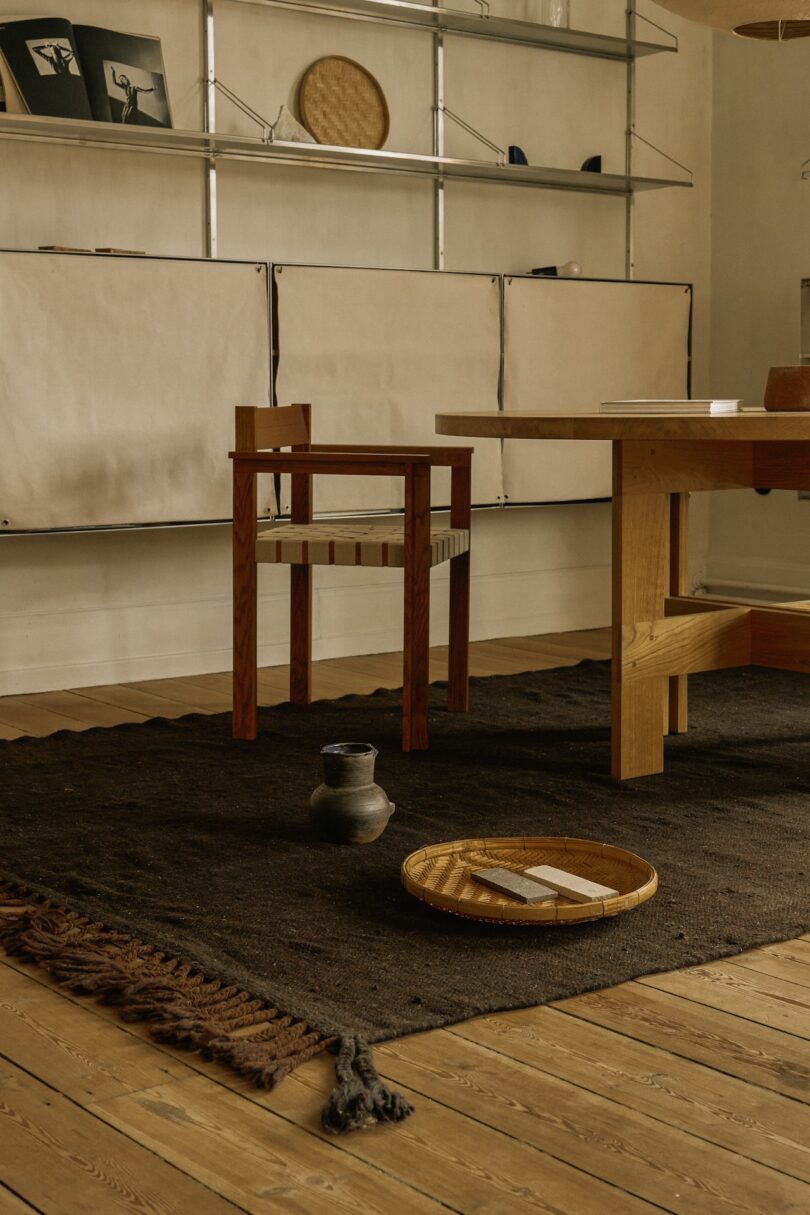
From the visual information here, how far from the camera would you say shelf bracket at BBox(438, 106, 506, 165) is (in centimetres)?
473

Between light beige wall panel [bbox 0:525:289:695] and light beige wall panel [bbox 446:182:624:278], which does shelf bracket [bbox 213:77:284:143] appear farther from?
light beige wall panel [bbox 0:525:289:695]

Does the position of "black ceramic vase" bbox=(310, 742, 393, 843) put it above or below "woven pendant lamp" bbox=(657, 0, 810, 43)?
below

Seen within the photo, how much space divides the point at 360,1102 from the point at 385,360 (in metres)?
3.04

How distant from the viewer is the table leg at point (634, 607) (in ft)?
9.80

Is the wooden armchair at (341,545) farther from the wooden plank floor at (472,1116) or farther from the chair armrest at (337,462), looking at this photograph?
the wooden plank floor at (472,1116)

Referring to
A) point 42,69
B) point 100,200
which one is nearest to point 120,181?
point 100,200

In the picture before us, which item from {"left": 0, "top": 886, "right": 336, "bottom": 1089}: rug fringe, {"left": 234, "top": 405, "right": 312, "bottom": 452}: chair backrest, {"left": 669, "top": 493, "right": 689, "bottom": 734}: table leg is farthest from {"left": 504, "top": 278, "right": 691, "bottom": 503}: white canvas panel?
{"left": 0, "top": 886, "right": 336, "bottom": 1089}: rug fringe

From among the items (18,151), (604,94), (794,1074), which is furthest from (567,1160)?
(604,94)

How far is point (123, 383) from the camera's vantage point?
3.88 m

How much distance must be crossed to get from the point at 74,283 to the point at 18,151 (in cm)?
44

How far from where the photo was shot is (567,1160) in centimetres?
149

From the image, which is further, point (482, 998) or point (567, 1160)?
point (482, 998)

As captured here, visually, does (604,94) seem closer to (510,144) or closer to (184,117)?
(510,144)

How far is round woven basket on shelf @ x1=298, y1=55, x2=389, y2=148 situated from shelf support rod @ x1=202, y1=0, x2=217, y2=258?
0.98ft
